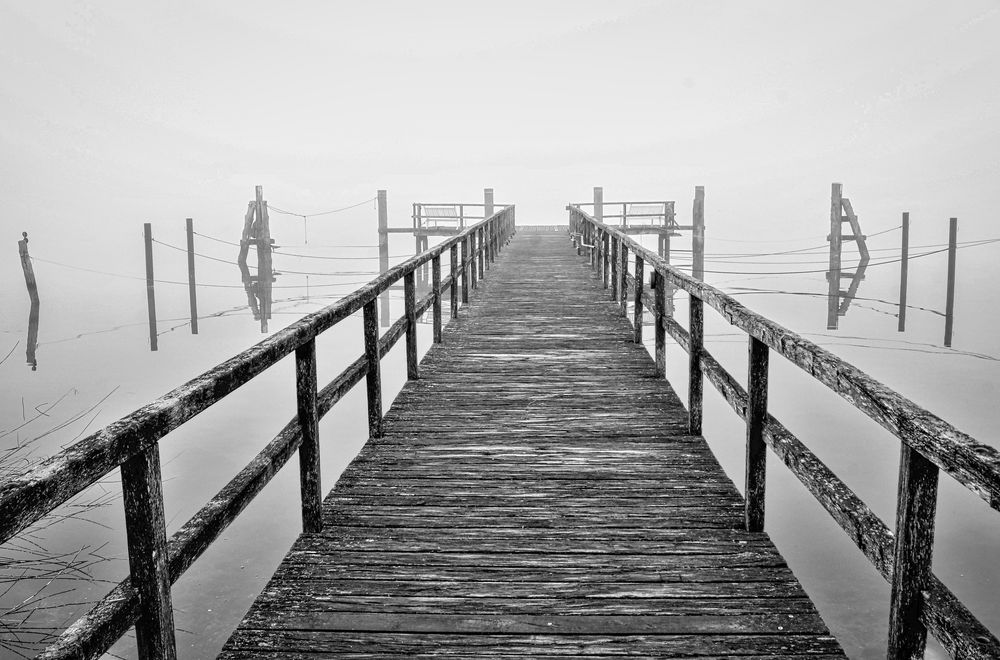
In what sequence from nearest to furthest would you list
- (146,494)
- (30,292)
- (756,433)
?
1. (146,494)
2. (756,433)
3. (30,292)

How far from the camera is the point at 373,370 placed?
16.2 ft

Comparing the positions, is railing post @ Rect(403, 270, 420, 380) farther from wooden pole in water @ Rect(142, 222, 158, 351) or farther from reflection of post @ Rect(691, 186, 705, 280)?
reflection of post @ Rect(691, 186, 705, 280)

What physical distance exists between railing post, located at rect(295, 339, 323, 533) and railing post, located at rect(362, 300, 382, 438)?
1272mm

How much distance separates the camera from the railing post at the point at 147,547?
194cm

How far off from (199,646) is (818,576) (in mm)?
7974

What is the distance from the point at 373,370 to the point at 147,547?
117 inches

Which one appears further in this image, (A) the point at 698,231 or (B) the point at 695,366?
(A) the point at 698,231

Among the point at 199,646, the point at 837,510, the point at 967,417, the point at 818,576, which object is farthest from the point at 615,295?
the point at 967,417

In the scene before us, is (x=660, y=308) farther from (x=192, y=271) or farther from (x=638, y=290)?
(x=192, y=271)

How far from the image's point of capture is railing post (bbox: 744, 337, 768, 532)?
3.36m

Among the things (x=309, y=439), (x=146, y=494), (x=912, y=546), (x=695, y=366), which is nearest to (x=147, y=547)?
(x=146, y=494)

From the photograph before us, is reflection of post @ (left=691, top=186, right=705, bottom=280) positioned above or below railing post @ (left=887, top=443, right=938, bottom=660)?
above

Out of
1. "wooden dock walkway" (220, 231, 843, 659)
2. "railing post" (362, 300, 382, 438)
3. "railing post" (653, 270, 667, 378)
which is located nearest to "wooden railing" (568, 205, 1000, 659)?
"wooden dock walkway" (220, 231, 843, 659)

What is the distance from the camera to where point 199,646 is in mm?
8633
